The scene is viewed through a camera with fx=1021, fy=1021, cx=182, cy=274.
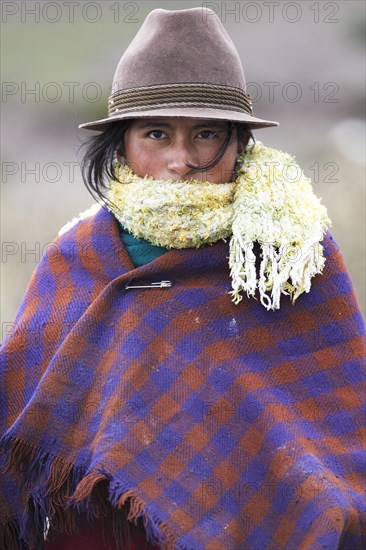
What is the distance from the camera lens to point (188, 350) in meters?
2.69

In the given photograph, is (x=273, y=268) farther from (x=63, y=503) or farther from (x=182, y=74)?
(x=63, y=503)

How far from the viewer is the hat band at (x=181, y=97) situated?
2.76m

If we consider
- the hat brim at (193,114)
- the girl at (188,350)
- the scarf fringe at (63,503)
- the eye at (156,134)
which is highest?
the hat brim at (193,114)

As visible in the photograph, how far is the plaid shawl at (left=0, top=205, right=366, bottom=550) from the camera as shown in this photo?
8.30ft

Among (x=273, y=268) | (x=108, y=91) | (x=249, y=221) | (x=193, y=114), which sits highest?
(x=193, y=114)

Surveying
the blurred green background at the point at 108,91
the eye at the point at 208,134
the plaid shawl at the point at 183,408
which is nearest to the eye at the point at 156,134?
the eye at the point at 208,134

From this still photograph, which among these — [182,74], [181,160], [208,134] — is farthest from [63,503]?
[182,74]

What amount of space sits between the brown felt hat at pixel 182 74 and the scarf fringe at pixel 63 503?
3.12ft

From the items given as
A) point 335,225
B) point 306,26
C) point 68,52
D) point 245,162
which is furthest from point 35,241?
point 245,162

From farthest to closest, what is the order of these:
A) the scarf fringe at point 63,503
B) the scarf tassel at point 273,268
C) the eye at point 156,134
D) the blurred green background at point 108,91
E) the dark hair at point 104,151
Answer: the blurred green background at point 108,91, the dark hair at point 104,151, the eye at point 156,134, the scarf tassel at point 273,268, the scarf fringe at point 63,503

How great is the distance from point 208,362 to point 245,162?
22.8 inches

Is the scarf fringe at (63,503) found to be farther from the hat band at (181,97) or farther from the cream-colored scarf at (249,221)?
the hat band at (181,97)

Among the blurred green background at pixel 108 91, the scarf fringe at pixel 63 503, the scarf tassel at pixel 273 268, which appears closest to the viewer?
the scarf fringe at pixel 63 503

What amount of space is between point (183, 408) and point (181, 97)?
83 cm
